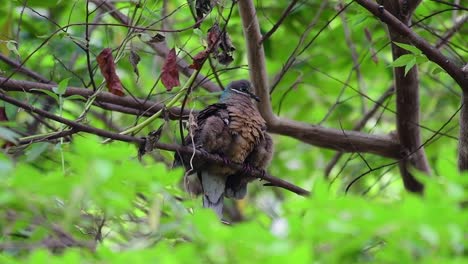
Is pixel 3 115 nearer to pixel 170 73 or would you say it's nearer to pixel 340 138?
pixel 170 73

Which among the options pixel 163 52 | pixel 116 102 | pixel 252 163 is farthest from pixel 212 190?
pixel 163 52

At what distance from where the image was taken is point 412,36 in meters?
3.47

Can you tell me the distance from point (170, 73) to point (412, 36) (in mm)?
1172

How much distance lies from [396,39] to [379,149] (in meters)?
1.00

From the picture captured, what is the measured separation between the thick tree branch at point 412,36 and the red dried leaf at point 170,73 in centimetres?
96

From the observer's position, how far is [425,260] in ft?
5.35


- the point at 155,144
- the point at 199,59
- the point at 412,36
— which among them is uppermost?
the point at 412,36

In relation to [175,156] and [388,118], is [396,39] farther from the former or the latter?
[388,118]

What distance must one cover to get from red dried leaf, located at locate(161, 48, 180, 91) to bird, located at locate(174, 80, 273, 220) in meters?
0.78

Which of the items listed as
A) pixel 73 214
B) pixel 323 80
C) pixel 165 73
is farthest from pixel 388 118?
pixel 73 214

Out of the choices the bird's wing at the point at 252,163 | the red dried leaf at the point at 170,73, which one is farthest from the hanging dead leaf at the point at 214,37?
the bird's wing at the point at 252,163

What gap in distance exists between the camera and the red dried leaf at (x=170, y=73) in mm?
3785

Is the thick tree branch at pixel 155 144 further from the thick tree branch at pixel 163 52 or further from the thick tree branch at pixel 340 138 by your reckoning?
the thick tree branch at pixel 163 52

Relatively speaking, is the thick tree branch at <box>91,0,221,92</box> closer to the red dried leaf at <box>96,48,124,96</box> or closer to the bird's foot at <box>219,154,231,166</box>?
the bird's foot at <box>219,154,231,166</box>
